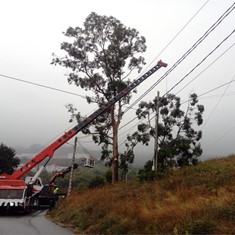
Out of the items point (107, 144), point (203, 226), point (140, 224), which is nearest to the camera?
point (203, 226)

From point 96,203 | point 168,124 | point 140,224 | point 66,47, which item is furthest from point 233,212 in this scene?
point 168,124

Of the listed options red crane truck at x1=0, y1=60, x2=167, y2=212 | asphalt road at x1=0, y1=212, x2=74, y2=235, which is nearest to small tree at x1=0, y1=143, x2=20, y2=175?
red crane truck at x1=0, y1=60, x2=167, y2=212

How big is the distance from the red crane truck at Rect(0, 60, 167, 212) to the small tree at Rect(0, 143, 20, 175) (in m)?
37.4

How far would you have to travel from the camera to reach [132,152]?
40.9 meters

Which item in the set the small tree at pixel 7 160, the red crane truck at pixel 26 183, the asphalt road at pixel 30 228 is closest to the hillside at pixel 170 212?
the asphalt road at pixel 30 228

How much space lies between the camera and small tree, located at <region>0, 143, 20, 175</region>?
228ft

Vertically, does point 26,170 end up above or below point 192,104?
below

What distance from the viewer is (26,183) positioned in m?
29.2

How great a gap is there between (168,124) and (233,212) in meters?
35.1

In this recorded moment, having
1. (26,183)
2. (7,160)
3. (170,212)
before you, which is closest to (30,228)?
(170,212)

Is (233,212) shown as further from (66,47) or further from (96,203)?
(66,47)

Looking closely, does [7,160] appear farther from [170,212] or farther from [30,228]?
[170,212]

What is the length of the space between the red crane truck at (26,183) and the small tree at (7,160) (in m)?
37.4

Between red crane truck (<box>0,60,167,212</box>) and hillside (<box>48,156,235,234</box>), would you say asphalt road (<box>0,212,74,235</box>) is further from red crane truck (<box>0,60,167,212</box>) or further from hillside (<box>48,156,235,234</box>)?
red crane truck (<box>0,60,167,212</box>)
